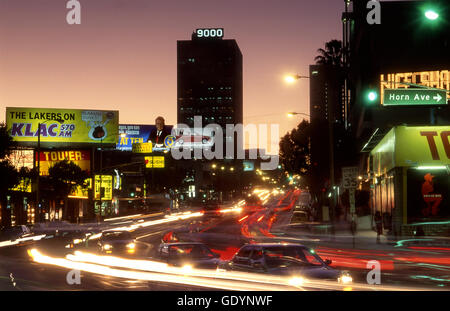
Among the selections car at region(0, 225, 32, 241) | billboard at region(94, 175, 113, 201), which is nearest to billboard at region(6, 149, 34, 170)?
billboard at region(94, 175, 113, 201)

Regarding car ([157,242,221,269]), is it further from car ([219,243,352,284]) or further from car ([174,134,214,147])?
car ([174,134,214,147])

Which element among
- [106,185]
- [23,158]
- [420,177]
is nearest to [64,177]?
[23,158]

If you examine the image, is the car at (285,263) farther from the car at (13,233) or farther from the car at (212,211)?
the car at (212,211)

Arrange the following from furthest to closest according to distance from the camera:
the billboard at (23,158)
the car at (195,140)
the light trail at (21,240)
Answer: the car at (195,140), the billboard at (23,158), the light trail at (21,240)

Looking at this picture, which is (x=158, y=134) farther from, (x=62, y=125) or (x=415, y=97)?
(x=415, y=97)

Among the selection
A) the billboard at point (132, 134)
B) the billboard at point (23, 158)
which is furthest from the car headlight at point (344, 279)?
the billboard at point (132, 134)

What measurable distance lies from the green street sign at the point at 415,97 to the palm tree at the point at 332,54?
47435 mm

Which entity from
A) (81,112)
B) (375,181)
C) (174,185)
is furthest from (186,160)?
(375,181)

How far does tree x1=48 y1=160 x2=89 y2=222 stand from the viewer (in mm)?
70625

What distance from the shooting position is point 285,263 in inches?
586

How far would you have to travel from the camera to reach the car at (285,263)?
14.3 metres

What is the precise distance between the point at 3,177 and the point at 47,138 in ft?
133

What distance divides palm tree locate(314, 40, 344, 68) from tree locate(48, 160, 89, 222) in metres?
32.3

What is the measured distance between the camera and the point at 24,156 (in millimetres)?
70312
